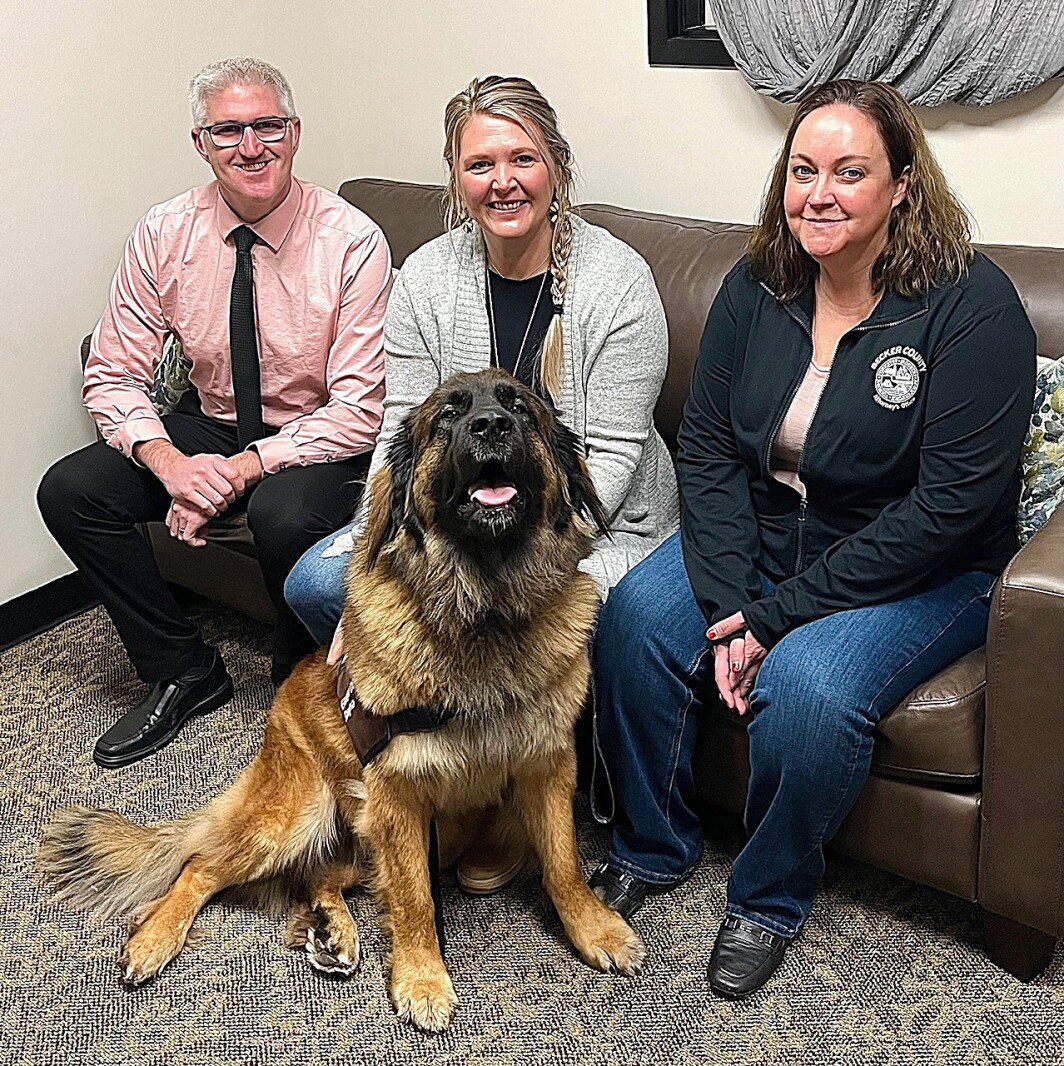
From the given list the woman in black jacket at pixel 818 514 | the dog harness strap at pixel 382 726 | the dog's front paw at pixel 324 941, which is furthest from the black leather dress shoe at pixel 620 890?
the dog's front paw at pixel 324 941

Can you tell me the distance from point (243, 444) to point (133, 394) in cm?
27

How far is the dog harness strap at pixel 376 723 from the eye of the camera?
1.91 m

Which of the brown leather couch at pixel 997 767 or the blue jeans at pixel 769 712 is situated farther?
the blue jeans at pixel 769 712

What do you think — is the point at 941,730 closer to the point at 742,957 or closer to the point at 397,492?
the point at 742,957

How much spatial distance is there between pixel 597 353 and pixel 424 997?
110 cm

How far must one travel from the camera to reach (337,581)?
2363 millimetres

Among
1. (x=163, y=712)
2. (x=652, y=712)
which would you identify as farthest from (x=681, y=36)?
(x=163, y=712)

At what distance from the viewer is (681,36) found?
298 centimetres

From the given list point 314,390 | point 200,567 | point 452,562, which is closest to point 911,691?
point 452,562

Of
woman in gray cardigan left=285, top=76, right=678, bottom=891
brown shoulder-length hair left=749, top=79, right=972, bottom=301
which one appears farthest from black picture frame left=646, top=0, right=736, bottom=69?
brown shoulder-length hair left=749, top=79, right=972, bottom=301

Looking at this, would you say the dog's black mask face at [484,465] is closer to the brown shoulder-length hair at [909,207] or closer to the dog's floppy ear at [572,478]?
the dog's floppy ear at [572,478]

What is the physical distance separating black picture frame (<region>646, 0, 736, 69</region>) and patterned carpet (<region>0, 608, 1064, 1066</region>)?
174cm

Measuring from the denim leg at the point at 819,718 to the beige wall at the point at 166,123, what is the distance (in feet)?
4.00

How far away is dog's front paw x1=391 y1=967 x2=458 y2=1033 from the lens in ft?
6.36
